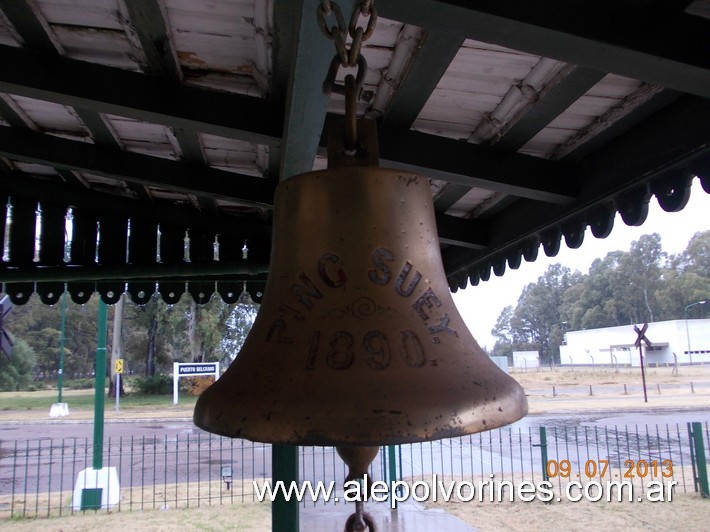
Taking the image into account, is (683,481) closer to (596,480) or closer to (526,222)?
(596,480)

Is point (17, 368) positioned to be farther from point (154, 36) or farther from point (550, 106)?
point (550, 106)

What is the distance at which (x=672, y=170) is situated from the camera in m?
1.61

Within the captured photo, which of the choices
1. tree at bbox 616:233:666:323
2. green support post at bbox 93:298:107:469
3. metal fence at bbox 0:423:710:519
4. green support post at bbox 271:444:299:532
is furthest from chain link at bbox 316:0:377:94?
tree at bbox 616:233:666:323

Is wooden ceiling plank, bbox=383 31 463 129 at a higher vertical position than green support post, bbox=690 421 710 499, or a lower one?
higher

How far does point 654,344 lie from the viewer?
37.0m

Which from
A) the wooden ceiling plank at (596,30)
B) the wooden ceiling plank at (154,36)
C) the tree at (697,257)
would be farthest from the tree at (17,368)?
the tree at (697,257)

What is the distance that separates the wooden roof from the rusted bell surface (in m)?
0.28

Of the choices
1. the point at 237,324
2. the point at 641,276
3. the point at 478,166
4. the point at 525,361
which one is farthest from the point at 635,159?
the point at 641,276

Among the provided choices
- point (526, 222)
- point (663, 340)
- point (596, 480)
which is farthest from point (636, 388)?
point (526, 222)

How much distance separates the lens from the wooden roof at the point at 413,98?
114 centimetres

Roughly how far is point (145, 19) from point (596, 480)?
9382 millimetres

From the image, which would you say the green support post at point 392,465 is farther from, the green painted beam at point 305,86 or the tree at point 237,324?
the tree at point 237,324

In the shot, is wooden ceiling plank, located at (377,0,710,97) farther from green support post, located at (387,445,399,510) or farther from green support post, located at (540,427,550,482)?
green support post, located at (540,427,550,482)

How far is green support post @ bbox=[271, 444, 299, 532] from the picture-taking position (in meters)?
2.90
